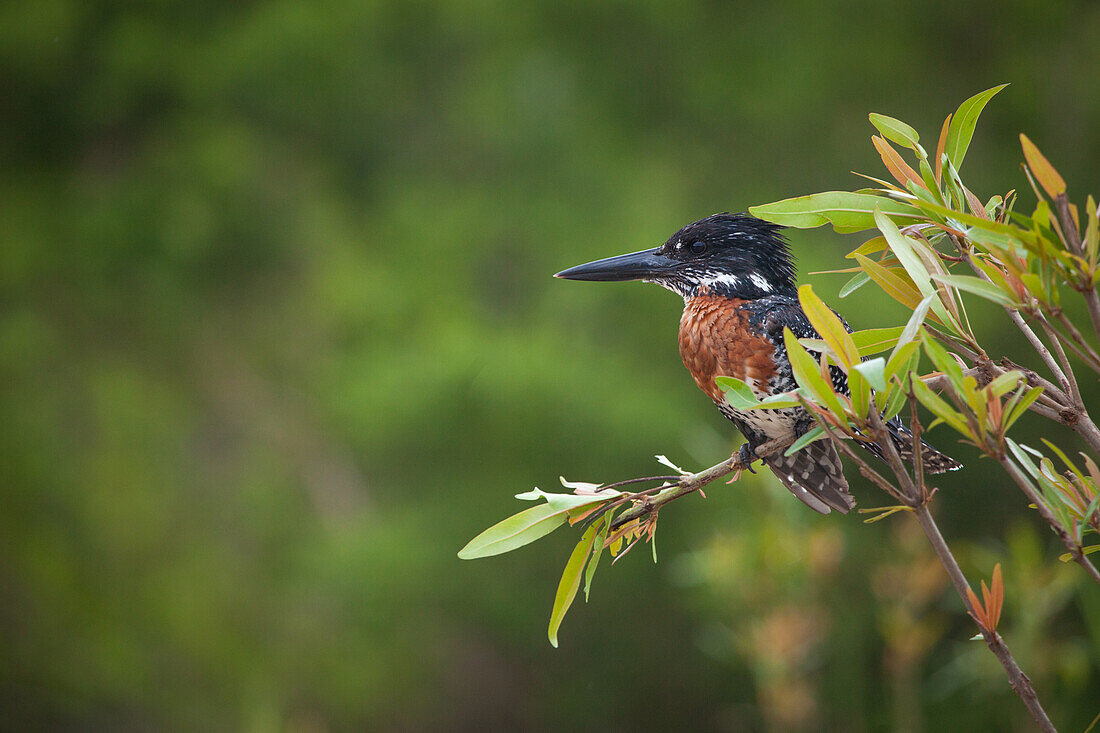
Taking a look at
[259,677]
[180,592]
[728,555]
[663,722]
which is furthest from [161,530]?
[728,555]

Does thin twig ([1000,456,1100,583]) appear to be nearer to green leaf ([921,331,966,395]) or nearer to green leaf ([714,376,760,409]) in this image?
green leaf ([921,331,966,395])

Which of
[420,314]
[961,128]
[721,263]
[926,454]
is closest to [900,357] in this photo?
[961,128]

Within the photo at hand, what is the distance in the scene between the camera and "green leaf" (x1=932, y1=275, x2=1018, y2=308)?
55 cm

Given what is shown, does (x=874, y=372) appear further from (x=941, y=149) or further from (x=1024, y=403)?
(x=941, y=149)

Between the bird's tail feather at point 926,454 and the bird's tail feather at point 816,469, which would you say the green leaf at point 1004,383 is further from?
the bird's tail feather at point 816,469

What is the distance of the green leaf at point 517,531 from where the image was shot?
2.22 ft

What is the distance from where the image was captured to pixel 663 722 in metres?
3.48

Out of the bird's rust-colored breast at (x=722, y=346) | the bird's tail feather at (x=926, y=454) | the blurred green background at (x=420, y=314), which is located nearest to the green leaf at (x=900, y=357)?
the bird's tail feather at (x=926, y=454)

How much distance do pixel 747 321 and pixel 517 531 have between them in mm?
536

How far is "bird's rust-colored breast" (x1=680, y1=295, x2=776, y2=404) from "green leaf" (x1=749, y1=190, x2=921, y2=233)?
421 mm

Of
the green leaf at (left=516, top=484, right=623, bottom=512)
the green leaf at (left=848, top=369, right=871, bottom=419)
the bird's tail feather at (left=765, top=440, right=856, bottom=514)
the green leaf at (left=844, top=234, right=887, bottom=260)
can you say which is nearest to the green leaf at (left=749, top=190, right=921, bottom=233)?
the green leaf at (left=844, top=234, right=887, bottom=260)

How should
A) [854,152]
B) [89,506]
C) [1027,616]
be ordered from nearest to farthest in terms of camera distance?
1. [1027,616]
2. [854,152]
3. [89,506]

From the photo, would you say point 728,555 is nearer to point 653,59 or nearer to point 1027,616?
point 1027,616

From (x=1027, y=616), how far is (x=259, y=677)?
2.52m
